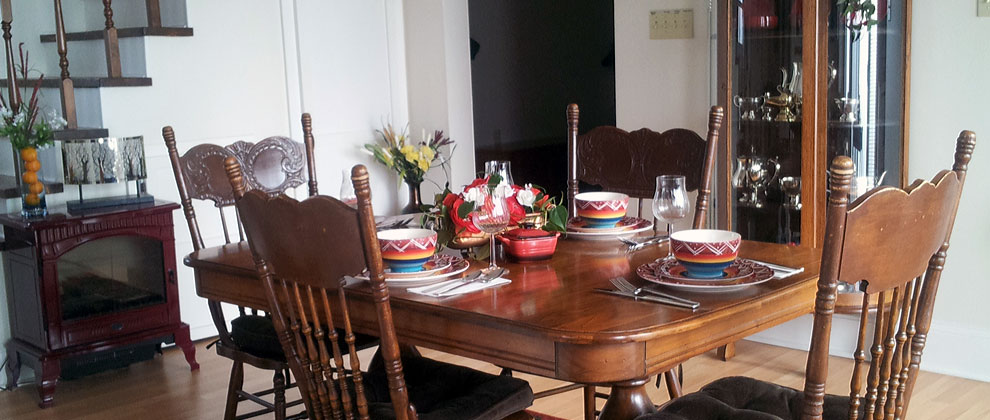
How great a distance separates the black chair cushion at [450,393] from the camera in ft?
6.71

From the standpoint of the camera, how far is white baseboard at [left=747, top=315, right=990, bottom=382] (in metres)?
3.41

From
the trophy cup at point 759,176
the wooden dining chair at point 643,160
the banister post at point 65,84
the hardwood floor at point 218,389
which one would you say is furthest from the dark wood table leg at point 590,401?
the banister post at point 65,84

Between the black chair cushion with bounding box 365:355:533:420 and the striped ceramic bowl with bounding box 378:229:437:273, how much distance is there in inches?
10.9

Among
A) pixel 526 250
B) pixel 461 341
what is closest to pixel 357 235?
pixel 461 341

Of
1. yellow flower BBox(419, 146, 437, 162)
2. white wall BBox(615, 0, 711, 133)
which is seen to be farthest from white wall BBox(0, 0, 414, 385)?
white wall BBox(615, 0, 711, 133)

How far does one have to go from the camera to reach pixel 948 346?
3.48 metres

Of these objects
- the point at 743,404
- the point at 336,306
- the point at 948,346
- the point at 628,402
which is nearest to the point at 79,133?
the point at 336,306

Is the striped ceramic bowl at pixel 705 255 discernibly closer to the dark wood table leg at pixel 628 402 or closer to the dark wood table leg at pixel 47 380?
the dark wood table leg at pixel 628 402

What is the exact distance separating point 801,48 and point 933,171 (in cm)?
64

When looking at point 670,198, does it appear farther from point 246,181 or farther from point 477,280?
point 246,181

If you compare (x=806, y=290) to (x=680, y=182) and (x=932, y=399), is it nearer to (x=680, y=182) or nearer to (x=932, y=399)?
(x=680, y=182)

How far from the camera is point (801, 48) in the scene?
3383 mm

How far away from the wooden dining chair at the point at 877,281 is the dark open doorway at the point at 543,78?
3324 mm

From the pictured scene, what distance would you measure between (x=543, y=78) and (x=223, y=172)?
285 cm
